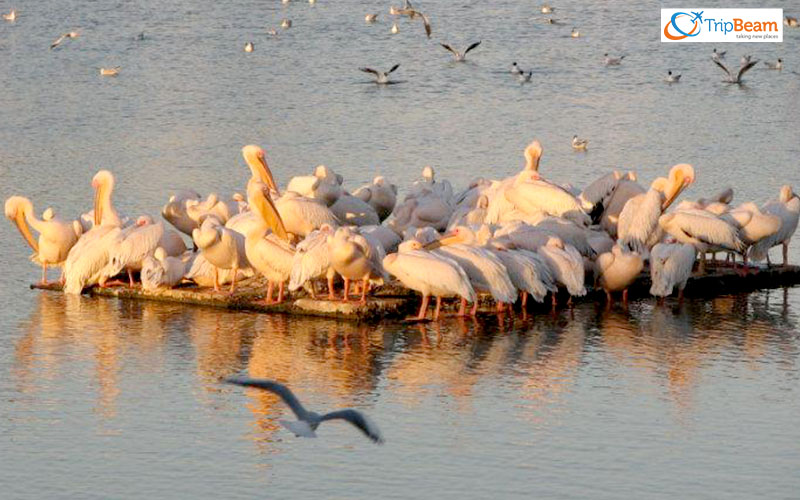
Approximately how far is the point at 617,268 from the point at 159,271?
10.1 feet

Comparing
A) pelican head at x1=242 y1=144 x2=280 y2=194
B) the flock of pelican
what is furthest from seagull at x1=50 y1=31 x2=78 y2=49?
the flock of pelican

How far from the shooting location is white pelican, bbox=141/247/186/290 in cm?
1272

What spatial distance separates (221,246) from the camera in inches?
485

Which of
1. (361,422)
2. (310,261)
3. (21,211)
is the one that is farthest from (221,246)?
(361,422)

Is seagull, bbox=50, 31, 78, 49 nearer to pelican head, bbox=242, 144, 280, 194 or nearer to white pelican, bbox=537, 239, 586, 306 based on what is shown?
pelican head, bbox=242, 144, 280, 194

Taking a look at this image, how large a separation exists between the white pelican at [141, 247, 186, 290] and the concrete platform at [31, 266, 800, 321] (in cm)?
6

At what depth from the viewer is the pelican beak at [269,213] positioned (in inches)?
512

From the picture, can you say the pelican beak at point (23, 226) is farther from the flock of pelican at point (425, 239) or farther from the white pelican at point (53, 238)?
the white pelican at point (53, 238)

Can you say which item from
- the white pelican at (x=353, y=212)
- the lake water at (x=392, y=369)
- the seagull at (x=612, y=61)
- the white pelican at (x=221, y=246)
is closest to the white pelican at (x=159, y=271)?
the lake water at (x=392, y=369)

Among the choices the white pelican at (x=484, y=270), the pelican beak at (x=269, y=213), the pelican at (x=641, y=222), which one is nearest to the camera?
the white pelican at (x=484, y=270)

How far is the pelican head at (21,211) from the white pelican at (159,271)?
1.38m

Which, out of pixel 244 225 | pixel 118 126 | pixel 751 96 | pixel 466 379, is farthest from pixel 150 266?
pixel 751 96

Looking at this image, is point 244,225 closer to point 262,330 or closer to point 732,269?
point 262,330

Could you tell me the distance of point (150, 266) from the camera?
12750mm
